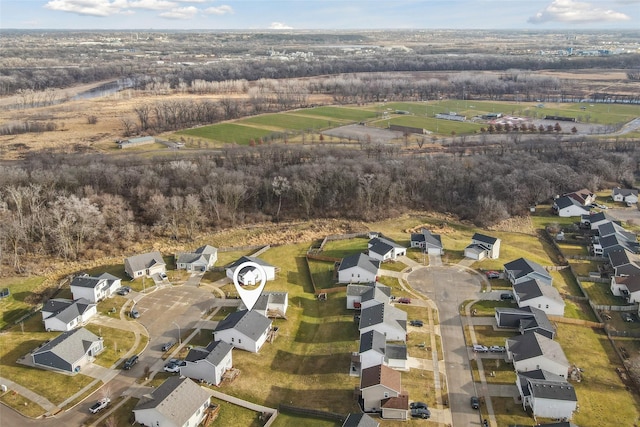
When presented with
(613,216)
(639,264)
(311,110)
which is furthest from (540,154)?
(311,110)

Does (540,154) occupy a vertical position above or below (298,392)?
above

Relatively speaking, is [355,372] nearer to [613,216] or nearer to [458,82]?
[613,216]

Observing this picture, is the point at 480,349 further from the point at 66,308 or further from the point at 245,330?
the point at 66,308

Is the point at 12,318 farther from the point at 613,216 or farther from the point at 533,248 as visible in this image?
the point at 613,216

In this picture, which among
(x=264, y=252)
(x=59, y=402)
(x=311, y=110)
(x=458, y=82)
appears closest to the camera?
(x=59, y=402)

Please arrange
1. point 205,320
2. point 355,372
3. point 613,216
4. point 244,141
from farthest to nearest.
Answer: point 244,141 < point 613,216 < point 205,320 < point 355,372

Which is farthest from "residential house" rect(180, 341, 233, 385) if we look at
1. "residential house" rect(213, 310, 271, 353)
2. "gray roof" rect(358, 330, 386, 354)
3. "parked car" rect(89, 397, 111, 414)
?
"gray roof" rect(358, 330, 386, 354)

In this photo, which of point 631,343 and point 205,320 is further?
point 205,320
